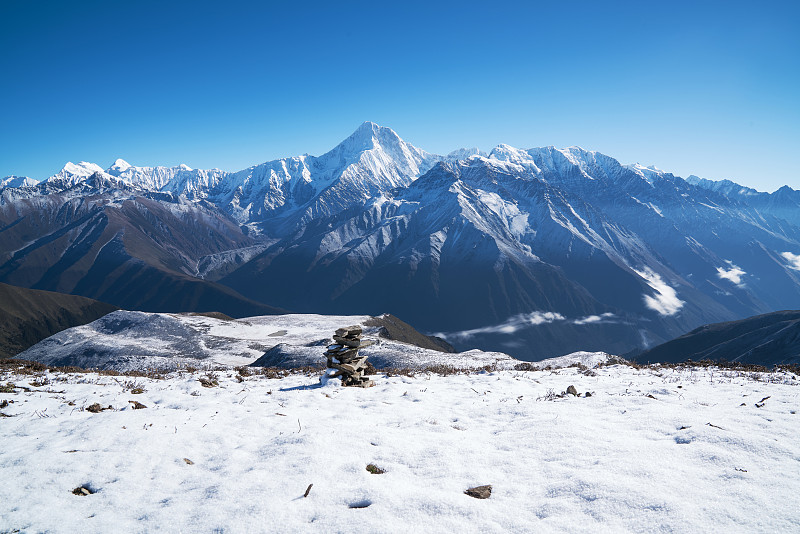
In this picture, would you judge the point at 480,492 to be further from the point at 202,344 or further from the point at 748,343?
the point at 748,343

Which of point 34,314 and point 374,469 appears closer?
point 374,469

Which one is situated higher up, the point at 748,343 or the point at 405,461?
the point at 405,461

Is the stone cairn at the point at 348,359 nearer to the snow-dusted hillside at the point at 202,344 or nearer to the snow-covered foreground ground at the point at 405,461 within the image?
the snow-covered foreground ground at the point at 405,461

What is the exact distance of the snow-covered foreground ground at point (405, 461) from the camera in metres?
6.18

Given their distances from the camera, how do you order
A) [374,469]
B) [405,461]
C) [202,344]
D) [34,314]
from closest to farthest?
[374,469] → [405,461] → [202,344] → [34,314]

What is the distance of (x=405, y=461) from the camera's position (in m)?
8.43

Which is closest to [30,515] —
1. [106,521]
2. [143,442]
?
[106,521]

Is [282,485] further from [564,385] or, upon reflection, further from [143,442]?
[564,385]

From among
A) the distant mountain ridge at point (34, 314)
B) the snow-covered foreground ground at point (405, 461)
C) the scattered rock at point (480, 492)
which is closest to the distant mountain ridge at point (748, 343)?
the snow-covered foreground ground at point (405, 461)

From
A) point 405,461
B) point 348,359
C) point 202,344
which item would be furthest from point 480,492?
point 202,344

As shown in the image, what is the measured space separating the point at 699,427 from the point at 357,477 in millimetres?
8527

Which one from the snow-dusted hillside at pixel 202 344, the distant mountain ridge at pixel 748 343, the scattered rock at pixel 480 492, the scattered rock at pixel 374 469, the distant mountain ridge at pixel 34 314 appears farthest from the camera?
the distant mountain ridge at pixel 34 314

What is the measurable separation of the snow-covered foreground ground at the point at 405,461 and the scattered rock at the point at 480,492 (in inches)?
5.8

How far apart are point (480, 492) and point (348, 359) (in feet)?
34.8
